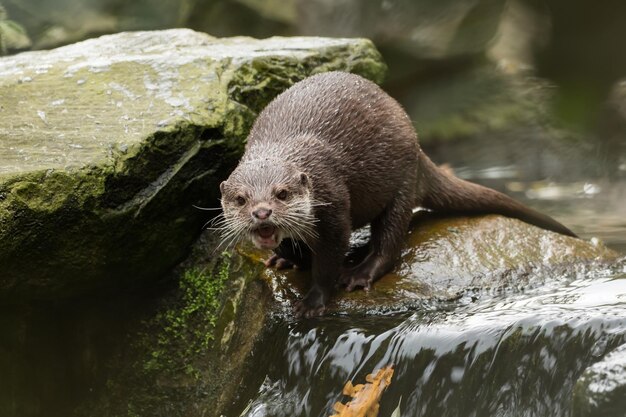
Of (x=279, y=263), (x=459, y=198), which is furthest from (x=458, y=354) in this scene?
(x=459, y=198)

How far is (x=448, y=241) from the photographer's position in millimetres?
4398

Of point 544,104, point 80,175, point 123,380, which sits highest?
point 80,175

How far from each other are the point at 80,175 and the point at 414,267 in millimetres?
1620

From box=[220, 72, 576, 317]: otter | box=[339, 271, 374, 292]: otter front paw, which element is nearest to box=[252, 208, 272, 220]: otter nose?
box=[220, 72, 576, 317]: otter

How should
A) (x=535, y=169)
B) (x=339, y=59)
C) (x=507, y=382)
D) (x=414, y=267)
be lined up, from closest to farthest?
1. (x=507, y=382)
2. (x=414, y=267)
3. (x=339, y=59)
4. (x=535, y=169)

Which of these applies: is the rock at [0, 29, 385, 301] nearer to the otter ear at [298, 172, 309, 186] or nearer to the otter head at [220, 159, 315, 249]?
the otter head at [220, 159, 315, 249]

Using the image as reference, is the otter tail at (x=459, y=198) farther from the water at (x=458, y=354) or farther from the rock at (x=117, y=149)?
the rock at (x=117, y=149)

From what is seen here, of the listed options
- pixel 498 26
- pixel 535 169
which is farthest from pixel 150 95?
pixel 498 26

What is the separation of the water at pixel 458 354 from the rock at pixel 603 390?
0.45 feet

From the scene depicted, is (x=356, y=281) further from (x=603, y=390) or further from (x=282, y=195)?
(x=603, y=390)

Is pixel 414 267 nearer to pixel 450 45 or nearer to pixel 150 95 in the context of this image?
pixel 150 95

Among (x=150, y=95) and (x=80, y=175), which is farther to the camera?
(x=150, y=95)

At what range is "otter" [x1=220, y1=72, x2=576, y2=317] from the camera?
368cm

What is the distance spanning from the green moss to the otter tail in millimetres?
1119
